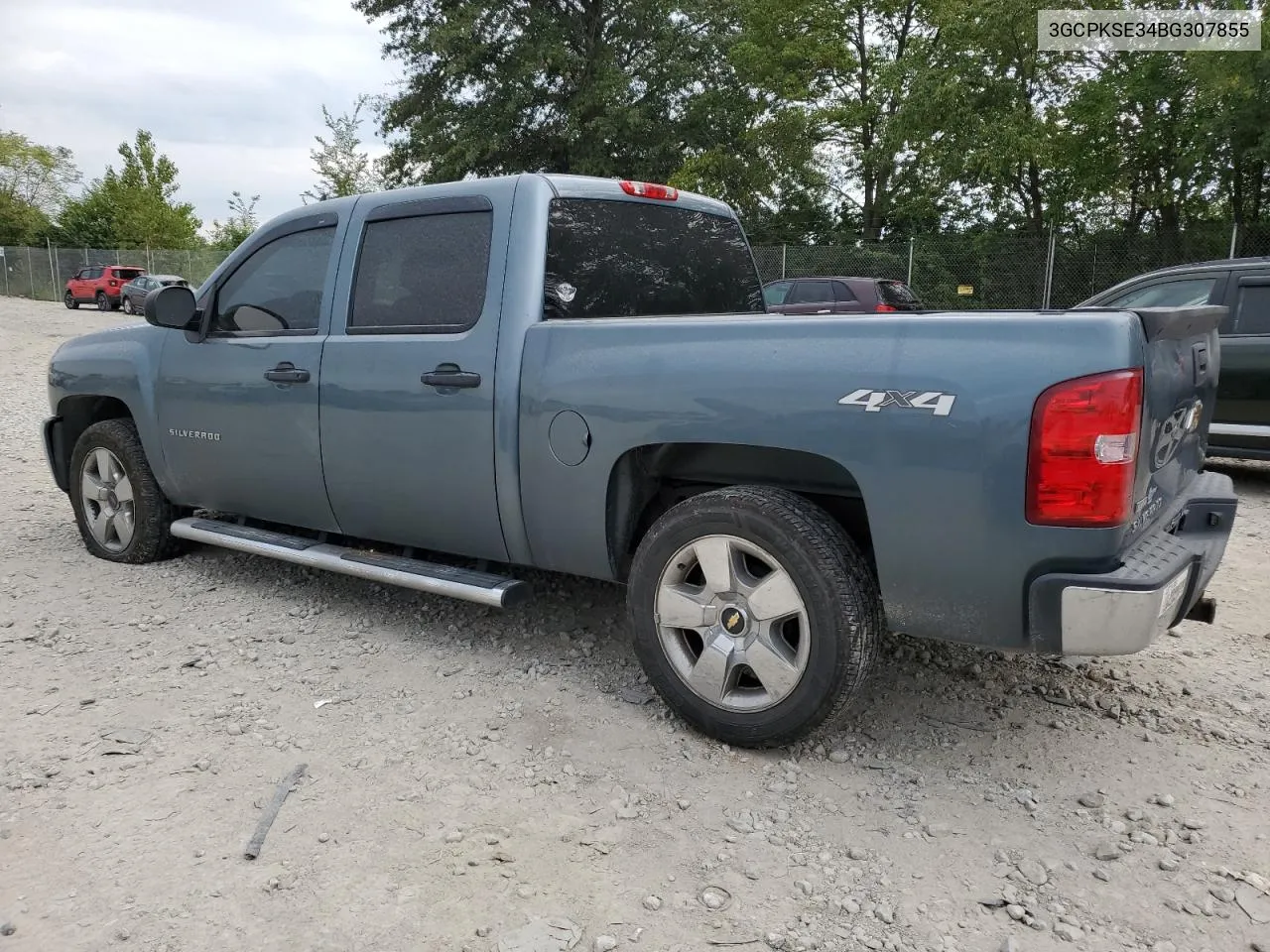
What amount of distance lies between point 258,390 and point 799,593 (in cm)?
274

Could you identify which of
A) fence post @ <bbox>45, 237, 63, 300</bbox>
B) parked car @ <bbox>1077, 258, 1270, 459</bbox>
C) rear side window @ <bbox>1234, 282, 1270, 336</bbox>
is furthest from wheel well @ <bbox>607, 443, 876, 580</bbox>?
fence post @ <bbox>45, 237, 63, 300</bbox>

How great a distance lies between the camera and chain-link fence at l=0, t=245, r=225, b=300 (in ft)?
129

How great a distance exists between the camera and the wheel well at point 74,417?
5480 millimetres

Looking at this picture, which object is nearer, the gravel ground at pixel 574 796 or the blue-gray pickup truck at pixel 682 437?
the gravel ground at pixel 574 796

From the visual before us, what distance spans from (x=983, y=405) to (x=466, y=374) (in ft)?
6.17

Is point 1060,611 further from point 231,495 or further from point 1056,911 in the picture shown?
point 231,495

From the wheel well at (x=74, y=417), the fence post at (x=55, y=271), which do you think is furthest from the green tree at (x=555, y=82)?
the wheel well at (x=74, y=417)

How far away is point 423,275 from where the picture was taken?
156 inches

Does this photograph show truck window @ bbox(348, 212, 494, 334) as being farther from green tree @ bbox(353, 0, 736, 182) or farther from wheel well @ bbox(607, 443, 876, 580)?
green tree @ bbox(353, 0, 736, 182)

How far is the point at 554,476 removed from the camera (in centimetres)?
347

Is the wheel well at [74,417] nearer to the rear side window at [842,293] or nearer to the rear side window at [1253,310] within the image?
the rear side window at [1253,310]

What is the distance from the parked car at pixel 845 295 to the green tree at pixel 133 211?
37894mm

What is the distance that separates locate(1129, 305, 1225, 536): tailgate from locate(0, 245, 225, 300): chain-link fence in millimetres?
39611

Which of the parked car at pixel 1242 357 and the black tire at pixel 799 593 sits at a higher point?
the parked car at pixel 1242 357
